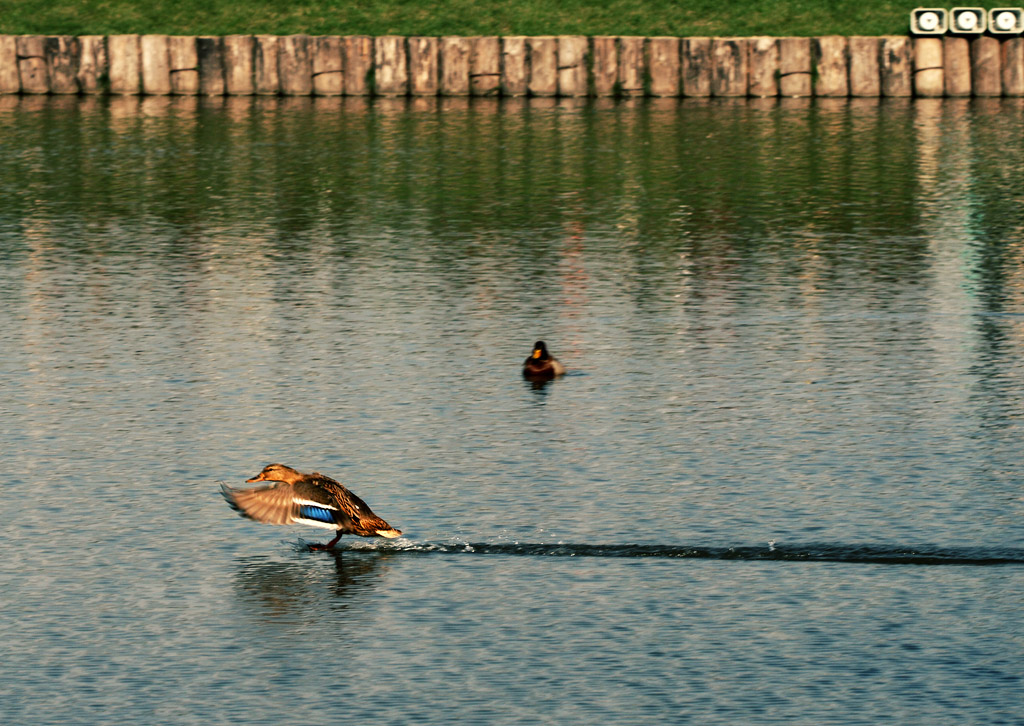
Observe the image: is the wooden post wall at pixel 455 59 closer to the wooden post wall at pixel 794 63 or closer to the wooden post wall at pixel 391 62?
the wooden post wall at pixel 391 62

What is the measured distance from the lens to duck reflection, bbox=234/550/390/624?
35.7 feet

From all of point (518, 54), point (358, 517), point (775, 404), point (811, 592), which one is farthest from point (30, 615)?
point (518, 54)

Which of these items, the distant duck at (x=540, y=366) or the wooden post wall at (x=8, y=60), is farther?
the wooden post wall at (x=8, y=60)

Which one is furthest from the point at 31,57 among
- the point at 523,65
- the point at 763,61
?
the point at 763,61

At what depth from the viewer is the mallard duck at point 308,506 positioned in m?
11.4

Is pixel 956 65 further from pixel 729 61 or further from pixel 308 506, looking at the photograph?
pixel 308 506

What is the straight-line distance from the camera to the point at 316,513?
11.4m

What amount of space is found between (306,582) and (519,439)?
12.8 ft

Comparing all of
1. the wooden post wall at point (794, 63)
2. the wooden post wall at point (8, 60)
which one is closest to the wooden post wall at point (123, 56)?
the wooden post wall at point (8, 60)

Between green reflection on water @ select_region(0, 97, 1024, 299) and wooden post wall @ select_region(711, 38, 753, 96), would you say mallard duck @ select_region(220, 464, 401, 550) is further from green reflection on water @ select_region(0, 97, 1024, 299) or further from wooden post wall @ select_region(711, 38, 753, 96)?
wooden post wall @ select_region(711, 38, 753, 96)

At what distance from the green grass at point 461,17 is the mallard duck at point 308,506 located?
3052 cm

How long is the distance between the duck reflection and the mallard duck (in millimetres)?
292

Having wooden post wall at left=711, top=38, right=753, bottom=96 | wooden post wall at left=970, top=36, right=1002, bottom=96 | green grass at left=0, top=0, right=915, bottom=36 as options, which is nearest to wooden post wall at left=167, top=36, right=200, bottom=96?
green grass at left=0, top=0, right=915, bottom=36

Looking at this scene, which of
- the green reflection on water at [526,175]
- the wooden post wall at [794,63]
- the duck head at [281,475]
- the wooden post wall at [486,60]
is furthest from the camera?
the wooden post wall at [486,60]
